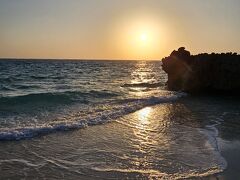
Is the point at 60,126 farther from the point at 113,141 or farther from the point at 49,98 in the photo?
the point at 49,98

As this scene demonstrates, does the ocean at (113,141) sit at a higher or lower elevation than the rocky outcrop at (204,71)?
lower

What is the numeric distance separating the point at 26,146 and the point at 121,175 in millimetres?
3560

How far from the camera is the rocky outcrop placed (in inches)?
985

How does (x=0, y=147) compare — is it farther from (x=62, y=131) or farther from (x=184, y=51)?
(x=184, y=51)

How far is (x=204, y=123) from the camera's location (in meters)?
14.2

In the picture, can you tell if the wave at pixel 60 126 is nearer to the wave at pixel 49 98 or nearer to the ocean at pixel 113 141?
the ocean at pixel 113 141

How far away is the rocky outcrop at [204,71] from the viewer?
25016 millimetres

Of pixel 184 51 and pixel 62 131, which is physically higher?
pixel 184 51

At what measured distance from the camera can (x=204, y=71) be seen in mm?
26156

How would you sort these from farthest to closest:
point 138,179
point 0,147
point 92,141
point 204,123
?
point 204,123
point 92,141
point 0,147
point 138,179

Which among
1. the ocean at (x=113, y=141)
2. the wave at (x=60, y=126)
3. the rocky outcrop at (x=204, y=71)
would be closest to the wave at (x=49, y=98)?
the ocean at (x=113, y=141)

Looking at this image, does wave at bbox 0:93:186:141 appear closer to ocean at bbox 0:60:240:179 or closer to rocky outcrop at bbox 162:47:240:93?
ocean at bbox 0:60:240:179

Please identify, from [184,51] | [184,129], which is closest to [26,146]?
[184,129]

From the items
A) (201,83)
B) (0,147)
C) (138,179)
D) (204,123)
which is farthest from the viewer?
(201,83)
